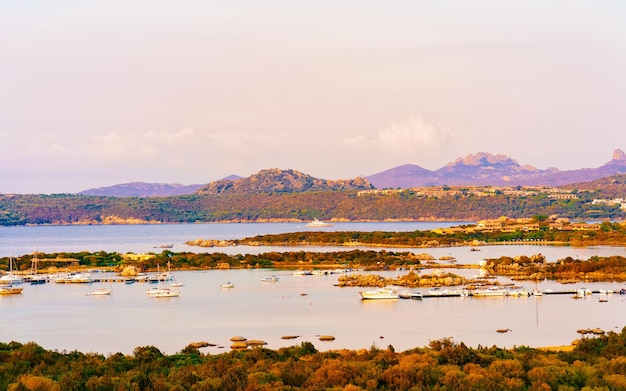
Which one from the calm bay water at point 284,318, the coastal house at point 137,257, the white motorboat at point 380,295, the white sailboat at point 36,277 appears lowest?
the calm bay water at point 284,318

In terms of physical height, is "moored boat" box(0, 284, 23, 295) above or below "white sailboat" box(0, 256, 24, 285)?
below

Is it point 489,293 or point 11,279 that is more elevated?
point 11,279

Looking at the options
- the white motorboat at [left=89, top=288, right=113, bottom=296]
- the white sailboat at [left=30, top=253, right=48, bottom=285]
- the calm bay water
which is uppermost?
the white sailboat at [left=30, top=253, right=48, bottom=285]

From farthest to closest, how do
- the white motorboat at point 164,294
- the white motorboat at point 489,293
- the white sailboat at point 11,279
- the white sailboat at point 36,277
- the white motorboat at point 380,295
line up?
the white sailboat at point 36,277 → the white sailboat at point 11,279 → the white motorboat at point 164,294 → the white motorboat at point 489,293 → the white motorboat at point 380,295

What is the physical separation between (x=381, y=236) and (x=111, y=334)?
6890cm

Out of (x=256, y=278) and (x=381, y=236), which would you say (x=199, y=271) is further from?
(x=381, y=236)

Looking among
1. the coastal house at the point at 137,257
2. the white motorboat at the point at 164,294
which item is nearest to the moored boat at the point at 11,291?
the white motorboat at the point at 164,294

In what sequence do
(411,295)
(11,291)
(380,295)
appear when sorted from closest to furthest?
(380,295) → (411,295) → (11,291)

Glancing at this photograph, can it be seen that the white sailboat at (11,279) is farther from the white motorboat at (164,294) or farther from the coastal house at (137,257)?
the white motorboat at (164,294)

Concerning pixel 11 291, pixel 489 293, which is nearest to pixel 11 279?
pixel 11 291

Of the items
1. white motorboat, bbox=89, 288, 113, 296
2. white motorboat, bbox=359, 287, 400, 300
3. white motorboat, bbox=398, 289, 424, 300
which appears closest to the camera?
white motorboat, bbox=359, 287, 400, 300

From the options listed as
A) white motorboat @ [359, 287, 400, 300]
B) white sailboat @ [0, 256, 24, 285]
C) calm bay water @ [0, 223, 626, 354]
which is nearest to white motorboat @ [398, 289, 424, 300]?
white motorboat @ [359, 287, 400, 300]

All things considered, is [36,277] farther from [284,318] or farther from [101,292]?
[284,318]

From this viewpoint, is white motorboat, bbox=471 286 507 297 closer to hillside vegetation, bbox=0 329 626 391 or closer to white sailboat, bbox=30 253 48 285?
hillside vegetation, bbox=0 329 626 391
